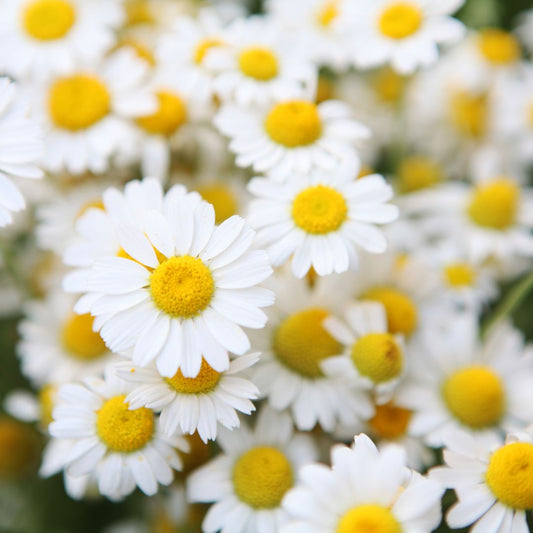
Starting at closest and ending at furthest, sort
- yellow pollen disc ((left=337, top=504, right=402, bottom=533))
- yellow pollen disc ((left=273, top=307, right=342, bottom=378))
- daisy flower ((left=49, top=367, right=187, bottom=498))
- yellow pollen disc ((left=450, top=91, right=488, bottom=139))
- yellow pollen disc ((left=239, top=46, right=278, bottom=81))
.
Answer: yellow pollen disc ((left=337, top=504, right=402, bottom=533)) → daisy flower ((left=49, top=367, right=187, bottom=498)) → yellow pollen disc ((left=273, top=307, right=342, bottom=378)) → yellow pollen disc ((left=239, top=46, right=278, bottom=81)) → yellow pollen disc ((left=450, top=91, right=488, bottom=139))

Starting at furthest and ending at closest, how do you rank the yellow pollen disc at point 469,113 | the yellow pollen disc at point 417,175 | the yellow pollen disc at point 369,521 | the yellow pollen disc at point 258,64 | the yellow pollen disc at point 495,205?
the yellow pollen disc at point 469,113 < the yellow pollen disc at point 417,175 < the yellow pollen disc at point 495,205 < the yellow pollen disc at point 258,64 < the yellow pollen disc at point 369,521

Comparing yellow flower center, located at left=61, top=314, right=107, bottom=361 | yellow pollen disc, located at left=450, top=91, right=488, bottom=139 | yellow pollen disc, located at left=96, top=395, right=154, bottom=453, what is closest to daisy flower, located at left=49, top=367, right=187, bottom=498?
yellow pollen disc, located at left=96, top=395, right=154, bottom=453

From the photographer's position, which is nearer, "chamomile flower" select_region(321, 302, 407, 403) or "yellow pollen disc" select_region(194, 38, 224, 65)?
"chamomile flower" select_region(321, 302, 407, 403)

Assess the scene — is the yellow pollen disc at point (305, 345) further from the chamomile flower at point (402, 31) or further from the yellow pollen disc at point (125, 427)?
the chamomile flower at point (402, 31)

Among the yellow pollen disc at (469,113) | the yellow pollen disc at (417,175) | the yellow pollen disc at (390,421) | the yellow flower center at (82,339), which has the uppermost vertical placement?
the yellow pollen disc at (469,113)

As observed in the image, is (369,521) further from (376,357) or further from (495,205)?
(495,205)

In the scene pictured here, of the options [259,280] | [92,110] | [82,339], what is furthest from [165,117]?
[259,280]

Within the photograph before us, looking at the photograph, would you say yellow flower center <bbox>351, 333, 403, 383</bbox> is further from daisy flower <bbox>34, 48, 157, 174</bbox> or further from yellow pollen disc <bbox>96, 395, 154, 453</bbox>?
daisy flower <bbox>34, 48, 157, 174</bbox>

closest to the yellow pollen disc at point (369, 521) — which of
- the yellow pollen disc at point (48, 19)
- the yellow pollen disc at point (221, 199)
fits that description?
the yellow pollen disc at point (221, 199)
